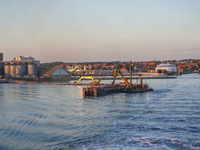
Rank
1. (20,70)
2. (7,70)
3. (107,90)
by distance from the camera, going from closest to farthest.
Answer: (107,90) → (20,70) → (7,70)

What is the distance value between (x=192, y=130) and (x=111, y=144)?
4.91m

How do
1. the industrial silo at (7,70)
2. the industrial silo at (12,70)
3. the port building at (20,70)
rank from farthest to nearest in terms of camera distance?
the industrial silo at (7,70)
the industrial silo at (12,70)
the port building at (20,70)

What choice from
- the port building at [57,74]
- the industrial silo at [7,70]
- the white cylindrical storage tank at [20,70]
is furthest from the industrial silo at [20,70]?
the port building at [57,74]

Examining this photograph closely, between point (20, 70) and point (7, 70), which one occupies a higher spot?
point (7, 70)

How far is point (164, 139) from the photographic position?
13.2m

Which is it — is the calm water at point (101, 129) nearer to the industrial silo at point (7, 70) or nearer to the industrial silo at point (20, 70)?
the industrial silo at point (20, 70)

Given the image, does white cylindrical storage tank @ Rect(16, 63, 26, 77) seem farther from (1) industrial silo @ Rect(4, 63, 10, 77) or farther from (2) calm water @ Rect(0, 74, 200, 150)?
(2) calm water @ Rect(0, 74, 200, 150)

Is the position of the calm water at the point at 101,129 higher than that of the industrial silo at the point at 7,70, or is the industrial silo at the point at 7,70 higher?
the industrial silo at the point at 7,70

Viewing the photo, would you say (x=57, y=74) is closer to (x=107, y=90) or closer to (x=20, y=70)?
(x=20, y=70)

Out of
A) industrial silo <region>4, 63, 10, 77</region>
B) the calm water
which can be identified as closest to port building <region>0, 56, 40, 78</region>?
industrial silo <region>4, 63, 10, 77</region>

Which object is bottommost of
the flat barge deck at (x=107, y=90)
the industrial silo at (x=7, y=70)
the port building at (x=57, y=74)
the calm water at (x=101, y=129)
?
the calm water at (x=101, y=129)

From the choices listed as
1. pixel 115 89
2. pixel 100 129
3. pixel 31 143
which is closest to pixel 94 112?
pixel 100 129

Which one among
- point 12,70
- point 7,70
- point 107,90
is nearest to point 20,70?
point 12,70

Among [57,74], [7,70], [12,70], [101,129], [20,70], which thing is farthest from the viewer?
[7,70]
